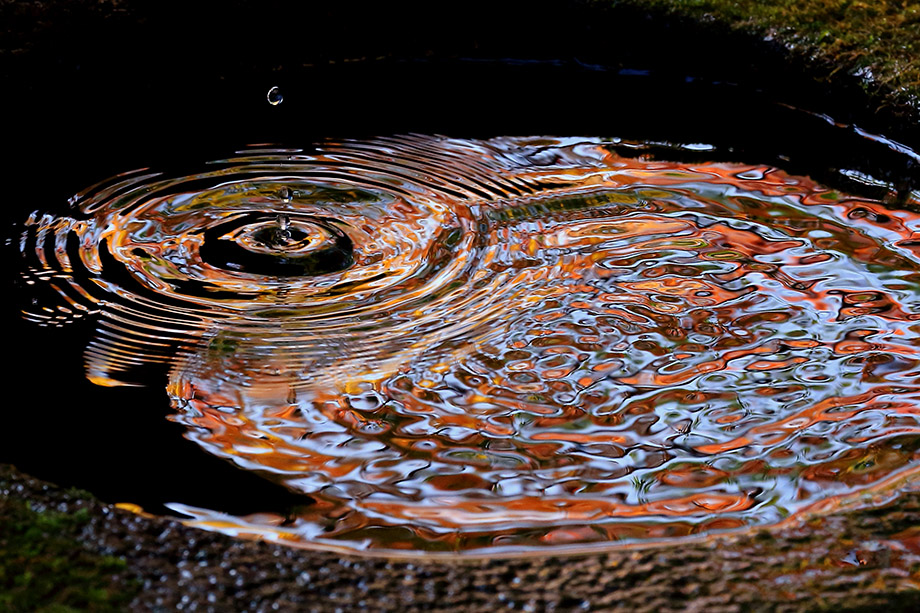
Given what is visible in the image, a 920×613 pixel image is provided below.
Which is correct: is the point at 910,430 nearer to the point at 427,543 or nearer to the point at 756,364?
the point at 756,364

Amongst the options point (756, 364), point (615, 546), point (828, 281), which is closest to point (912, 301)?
point (828, 281)

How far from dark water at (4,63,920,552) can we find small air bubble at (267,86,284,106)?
11 centimetres

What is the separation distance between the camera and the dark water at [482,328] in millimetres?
1369

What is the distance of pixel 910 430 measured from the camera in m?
1.53

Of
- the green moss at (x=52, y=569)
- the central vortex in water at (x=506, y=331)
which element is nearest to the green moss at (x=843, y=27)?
the central vortex in water at (x=506, y=331)

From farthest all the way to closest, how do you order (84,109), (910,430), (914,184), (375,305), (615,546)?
1. (84,109)
2. (914,184)
3. (375,305)
4. (910,430)
5. (615,546)

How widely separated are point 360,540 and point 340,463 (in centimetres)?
19

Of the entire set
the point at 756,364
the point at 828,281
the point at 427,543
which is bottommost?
the point at 427,543

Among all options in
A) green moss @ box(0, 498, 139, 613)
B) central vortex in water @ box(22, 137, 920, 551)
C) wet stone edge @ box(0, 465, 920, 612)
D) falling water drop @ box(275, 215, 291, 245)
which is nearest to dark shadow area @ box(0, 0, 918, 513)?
central vortex in water @ box(22, 137, 920, 551)

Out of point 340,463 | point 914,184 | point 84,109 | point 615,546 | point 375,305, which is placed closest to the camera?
point 615,546

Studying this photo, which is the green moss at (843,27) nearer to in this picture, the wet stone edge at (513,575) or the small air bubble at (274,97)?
the small air bubble at (274,97)

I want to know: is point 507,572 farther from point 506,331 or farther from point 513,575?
point 506,331

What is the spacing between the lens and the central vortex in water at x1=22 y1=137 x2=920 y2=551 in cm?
138

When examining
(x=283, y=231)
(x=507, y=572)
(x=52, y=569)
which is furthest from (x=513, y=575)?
(x=283, y=231)
